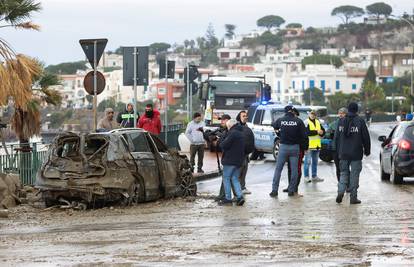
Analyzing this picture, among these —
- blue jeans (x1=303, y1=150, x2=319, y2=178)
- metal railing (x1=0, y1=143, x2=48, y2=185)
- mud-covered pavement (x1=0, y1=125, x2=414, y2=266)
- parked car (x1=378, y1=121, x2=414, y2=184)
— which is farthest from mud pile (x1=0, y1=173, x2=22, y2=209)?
parked car (x1=378, y1=121, x2=414, y2=184)

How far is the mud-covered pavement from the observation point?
13133mm

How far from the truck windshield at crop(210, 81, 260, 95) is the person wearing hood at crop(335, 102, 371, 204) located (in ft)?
93.6

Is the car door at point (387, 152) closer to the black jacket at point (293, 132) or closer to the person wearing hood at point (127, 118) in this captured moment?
the black jacket at point (293, 132)

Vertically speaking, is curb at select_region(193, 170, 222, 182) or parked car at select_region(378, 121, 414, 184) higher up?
parked car at select_region(378, 121, 414, 184)

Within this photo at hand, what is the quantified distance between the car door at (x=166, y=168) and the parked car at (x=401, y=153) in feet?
17.4

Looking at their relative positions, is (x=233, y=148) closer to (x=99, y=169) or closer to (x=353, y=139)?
(x=353, y=139)

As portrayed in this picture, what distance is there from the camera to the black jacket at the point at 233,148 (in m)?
21.0

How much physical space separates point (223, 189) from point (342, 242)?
284 inches

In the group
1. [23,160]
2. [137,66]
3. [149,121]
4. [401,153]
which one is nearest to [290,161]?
[401,153]

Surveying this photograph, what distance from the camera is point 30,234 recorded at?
16.3 meters

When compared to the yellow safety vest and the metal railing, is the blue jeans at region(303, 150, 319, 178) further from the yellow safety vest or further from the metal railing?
the metal railing

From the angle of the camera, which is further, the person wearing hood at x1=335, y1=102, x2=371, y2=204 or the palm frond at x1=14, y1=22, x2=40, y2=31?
the palm frond at x1=14, y1=22, x2=40, y2=31

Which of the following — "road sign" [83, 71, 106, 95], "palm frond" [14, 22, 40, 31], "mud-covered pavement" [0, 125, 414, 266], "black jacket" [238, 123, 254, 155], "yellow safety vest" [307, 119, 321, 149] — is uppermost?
"palm frond" [14, 22, 40, 31]

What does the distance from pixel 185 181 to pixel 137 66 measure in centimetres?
440
